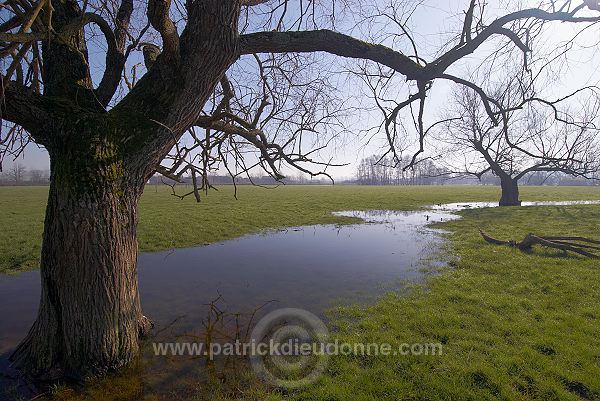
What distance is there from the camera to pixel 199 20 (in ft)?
9.70

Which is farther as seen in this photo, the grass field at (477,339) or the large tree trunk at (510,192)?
the large tree trunk at (510,192)

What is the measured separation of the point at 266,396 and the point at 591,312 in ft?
19.4

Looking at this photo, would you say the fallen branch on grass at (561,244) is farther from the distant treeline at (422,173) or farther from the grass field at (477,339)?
the distant treeline at (422,173)

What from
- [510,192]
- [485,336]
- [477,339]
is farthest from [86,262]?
[510,192]

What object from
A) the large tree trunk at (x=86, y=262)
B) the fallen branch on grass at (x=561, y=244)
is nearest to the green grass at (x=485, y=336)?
the fallen branch on grass at (x=561, y=244)

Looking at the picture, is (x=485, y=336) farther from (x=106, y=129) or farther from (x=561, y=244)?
(x=561, y=244)

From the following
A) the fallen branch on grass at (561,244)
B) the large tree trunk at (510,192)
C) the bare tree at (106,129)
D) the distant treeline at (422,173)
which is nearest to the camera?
the bare tree at (106,129)

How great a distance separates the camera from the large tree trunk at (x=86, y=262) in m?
3.16

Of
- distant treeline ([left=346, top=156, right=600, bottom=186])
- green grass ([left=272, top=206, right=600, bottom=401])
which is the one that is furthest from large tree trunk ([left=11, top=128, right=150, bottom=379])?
distant treeline ([left=346, top=156, right=600, bottom=186])

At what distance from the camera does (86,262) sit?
3.25m

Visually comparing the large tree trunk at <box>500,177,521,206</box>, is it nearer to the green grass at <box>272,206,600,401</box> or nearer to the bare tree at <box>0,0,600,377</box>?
the green grass at <box>272,206,600,401</box>

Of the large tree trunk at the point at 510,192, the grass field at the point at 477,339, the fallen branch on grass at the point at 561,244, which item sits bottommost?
the grass field at the point at 477,339

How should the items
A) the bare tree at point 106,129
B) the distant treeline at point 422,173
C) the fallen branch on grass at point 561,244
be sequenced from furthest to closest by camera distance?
1. the fallen branch on grass at point 561,244
2. the distant treeline at point 422,173
3. the bare tree at point 106,129

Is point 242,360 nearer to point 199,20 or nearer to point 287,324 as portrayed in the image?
point 287,324
